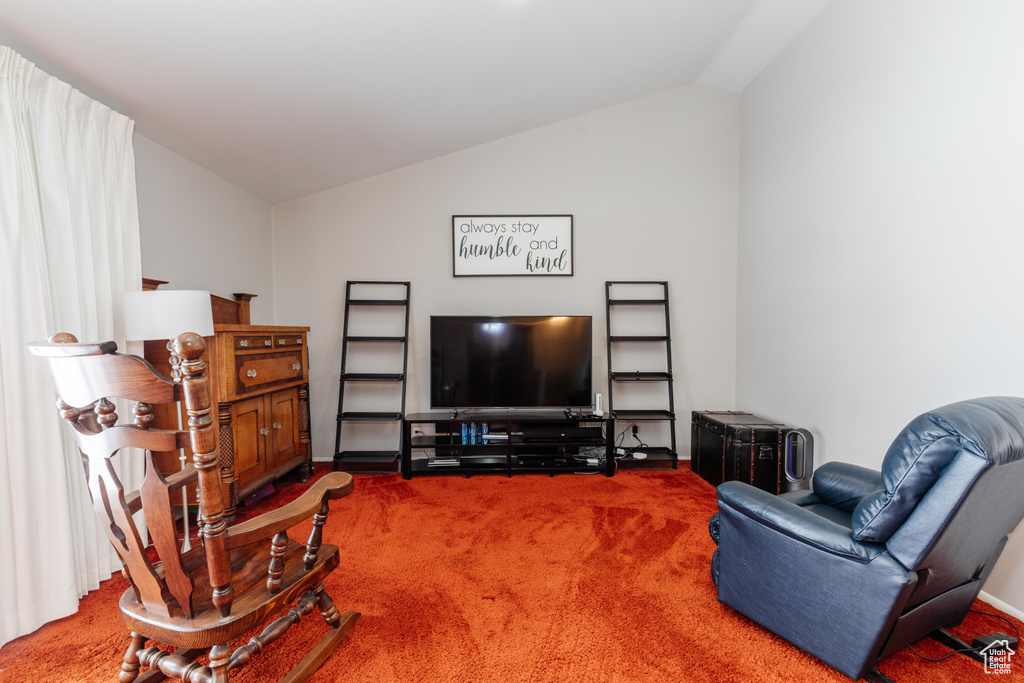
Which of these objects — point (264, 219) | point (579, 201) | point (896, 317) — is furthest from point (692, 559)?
point (264, 219)

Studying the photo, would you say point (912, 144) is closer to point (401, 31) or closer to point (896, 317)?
point (896, 317)

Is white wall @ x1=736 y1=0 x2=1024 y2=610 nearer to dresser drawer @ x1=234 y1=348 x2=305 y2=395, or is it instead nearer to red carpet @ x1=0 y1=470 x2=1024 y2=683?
red carpet @ x1=0 y1=470 x2=1024 y2=683

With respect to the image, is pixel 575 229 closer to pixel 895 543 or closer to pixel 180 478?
pixel 895 543

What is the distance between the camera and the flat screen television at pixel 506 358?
143 inches

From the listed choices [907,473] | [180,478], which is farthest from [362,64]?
[907,473]

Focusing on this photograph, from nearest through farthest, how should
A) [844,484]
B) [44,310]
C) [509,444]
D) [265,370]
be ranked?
[44,310] < [844,484] < [265,370] < [509,444]

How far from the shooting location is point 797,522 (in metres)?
1.45

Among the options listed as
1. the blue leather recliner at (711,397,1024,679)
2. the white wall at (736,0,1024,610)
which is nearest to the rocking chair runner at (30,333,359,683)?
the blue leather recliner at (711,397,1024,679)

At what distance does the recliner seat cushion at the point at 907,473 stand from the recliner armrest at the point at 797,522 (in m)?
0.04

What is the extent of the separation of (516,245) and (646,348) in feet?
4.90

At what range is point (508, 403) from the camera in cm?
365

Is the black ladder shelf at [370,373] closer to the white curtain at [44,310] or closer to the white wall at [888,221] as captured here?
the white curtain at [44,310]

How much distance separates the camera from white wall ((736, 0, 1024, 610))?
181 cm

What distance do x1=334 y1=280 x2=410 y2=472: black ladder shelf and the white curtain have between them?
1.67 m
